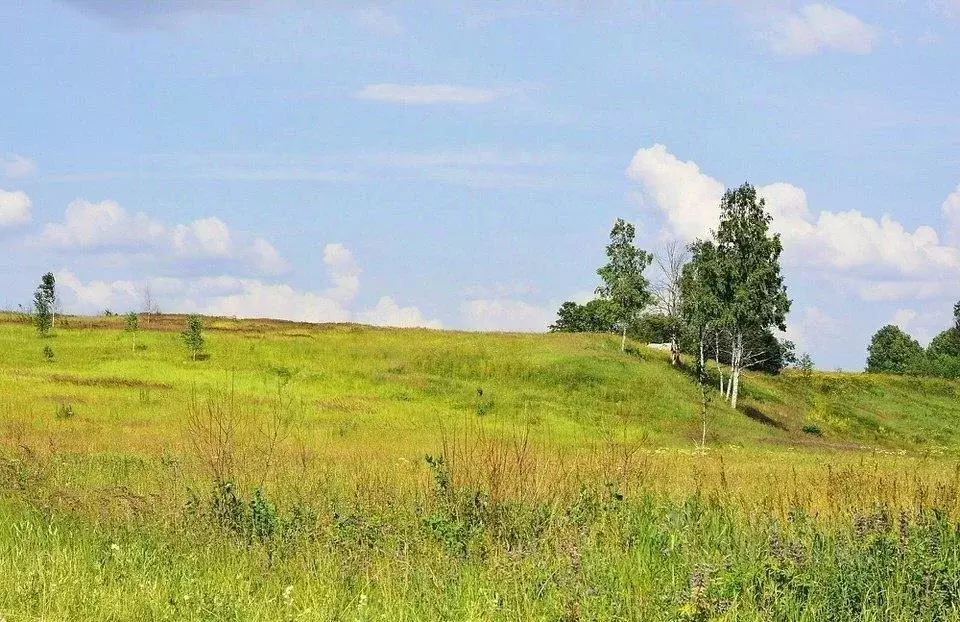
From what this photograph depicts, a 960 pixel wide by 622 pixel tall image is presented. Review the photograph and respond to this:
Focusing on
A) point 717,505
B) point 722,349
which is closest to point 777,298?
point 722,349

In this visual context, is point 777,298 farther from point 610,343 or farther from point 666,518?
point 666,518

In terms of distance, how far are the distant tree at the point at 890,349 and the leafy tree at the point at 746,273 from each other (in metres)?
92.3

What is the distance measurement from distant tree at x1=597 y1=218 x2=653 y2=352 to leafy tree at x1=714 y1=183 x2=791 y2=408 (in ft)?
36.1

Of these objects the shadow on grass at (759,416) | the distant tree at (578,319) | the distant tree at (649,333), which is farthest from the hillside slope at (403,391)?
the distant tree at (578,319)

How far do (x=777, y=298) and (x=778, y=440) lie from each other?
19.5 m

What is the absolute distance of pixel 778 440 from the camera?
177 feet

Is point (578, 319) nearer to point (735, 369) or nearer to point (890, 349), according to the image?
point (890, 349)

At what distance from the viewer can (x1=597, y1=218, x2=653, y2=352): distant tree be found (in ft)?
267

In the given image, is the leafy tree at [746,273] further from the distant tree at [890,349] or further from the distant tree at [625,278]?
the distant tree at [890,349]

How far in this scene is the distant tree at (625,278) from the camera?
267 feet

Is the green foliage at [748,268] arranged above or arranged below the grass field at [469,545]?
above

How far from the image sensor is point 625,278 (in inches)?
3221

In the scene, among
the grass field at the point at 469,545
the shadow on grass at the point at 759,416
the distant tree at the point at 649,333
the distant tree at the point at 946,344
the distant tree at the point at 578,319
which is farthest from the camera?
the distant tree at the point at 946,344

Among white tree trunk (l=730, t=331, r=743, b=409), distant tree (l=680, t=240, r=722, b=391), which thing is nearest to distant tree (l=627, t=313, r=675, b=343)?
distant tree (l=680, t=240, r=722, b=391)
